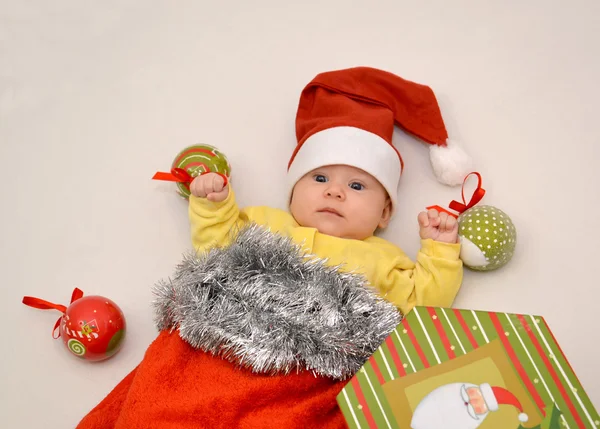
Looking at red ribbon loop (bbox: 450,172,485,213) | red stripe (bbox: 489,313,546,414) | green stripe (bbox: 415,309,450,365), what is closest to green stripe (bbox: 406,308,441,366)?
green stripe (bbox: 415,309,450,365)

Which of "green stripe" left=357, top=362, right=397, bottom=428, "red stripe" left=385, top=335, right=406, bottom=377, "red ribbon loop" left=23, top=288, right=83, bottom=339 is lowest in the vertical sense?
"red ribbon loop" left=23, top=288, right=83, bottom=339

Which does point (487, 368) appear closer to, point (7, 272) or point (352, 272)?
point (352, 272)

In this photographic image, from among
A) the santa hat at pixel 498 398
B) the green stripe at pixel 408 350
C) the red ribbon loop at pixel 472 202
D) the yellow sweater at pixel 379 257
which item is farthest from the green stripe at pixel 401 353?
the red ribbon loop at pixel 472 202

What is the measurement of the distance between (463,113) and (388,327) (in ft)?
2.14

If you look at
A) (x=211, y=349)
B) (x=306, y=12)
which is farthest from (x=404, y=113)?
(x=211, y=349)

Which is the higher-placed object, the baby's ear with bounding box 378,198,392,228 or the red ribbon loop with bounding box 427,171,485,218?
the red ribbon loop with bounding box 427,171,485,218

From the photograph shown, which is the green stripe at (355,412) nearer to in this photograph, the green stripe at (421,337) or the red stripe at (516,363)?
the green stripe at (421,337)

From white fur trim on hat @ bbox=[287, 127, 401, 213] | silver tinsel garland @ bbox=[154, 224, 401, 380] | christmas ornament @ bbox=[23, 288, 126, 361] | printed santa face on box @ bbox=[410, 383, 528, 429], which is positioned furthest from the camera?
white fur trim on hat @ bbox=[287, 127, 401, 213]

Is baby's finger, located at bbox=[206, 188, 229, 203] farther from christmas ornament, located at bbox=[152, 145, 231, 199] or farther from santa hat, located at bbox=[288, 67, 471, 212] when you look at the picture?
santa hat, located at bbox=[288, 67, 471, 212]

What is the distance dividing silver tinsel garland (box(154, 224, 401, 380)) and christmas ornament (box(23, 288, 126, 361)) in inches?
5.9

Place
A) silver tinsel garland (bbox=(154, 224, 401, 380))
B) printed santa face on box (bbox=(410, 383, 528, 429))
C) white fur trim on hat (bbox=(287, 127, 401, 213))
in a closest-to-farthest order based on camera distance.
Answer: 1. printed santa face on box (bbox=(410, 383, 528, 429))
2. silver tinsel garland (bbox=(154, 224, 401, 380))
3. white fur trim on hat (bbox=(287, 127, 401, 213))

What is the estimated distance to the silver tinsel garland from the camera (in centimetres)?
105

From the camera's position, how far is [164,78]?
62.7 inches

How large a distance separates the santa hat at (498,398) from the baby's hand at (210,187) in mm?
662
